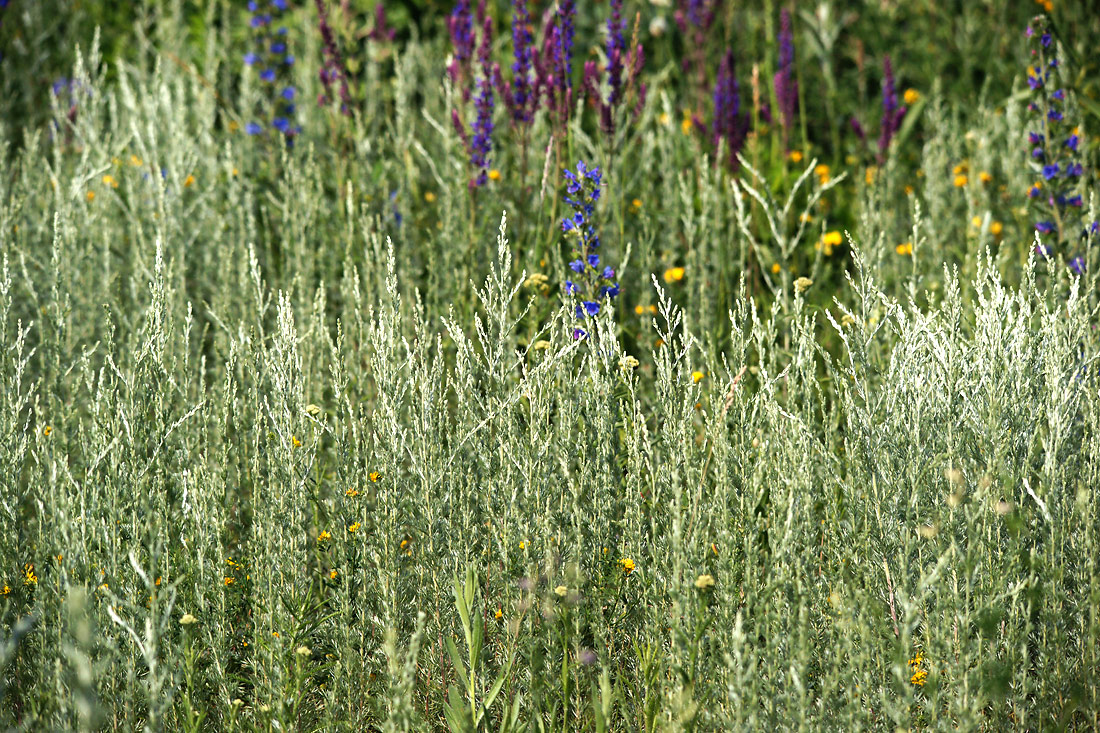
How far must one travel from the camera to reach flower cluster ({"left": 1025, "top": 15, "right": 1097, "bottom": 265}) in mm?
2877

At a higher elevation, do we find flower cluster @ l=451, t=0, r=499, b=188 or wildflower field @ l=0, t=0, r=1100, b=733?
flower cluster @ l=451, t=0, r=499, b=188

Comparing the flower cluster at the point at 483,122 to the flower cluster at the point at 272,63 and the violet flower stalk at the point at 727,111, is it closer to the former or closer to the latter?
the violet flower stalk at the point at 727,111

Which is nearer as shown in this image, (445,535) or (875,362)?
(445,535)

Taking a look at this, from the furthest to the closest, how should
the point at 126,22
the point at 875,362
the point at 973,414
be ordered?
the point at 126,22 → the point at 875,362 → the point at 973,414

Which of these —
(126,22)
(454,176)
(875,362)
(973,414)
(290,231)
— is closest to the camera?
(973,414)

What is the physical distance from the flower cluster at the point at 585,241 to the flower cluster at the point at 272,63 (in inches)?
77.9

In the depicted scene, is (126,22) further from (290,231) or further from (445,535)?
(445,535)

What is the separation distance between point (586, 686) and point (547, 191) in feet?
6.02

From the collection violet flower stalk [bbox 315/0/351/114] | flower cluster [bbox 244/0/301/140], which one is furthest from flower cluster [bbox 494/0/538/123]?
flower cluster [bbox 244/0/301/140]

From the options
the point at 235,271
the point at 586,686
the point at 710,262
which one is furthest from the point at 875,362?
the point at 235,271

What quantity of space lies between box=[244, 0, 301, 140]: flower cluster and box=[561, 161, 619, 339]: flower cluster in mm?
1979

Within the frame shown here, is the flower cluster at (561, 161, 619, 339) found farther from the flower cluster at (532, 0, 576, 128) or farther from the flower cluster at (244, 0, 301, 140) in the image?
the flower cluster at (244, 0, 301, 140)

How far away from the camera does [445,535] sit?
2035mm

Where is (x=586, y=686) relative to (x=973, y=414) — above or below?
below
